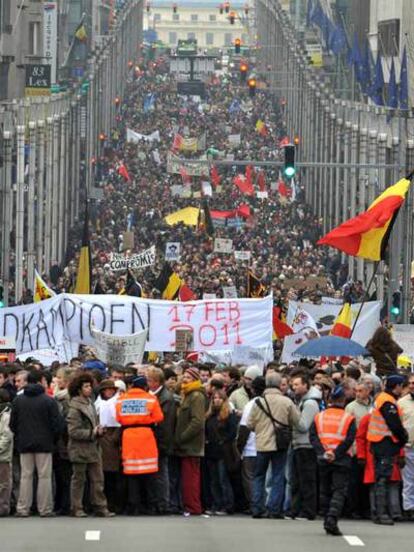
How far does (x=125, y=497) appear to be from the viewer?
23781 mm

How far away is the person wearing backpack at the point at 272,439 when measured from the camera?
2328 cm

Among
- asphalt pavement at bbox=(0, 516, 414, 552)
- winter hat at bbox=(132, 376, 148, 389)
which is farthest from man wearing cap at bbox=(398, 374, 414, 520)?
winter hat at bbox=(132, 376, 148, 389)

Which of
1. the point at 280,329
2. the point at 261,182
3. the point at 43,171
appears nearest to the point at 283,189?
the point at 261,182

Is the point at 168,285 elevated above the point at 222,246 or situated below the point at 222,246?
above

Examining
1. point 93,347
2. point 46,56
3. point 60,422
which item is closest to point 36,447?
point 60,422

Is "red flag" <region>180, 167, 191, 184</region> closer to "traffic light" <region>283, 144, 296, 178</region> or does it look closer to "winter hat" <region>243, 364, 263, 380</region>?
"traffic light" <region>283, 144, 296, 178</region>

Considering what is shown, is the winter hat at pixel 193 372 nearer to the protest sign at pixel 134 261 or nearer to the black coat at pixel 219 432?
the black coat at pixel 219 432

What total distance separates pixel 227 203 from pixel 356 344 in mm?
61849

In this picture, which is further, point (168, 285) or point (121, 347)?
point (168, 285)

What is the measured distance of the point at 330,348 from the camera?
98.6 ft

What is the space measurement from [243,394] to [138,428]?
1489mm

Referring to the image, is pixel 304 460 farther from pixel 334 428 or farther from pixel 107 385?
pixel 107 385

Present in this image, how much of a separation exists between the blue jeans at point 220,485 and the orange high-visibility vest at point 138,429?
31.1 inches

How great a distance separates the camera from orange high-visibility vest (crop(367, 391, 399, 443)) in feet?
74.7
